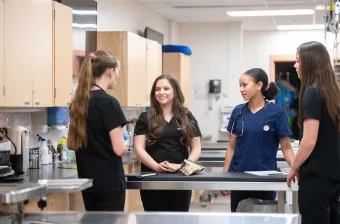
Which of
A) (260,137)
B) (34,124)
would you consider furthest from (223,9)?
(260,137)

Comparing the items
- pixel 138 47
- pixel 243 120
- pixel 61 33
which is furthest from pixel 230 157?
pixel 138 47

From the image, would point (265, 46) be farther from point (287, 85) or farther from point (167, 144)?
point (167, 144)

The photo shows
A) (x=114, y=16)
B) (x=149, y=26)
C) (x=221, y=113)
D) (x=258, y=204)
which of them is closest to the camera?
(x=258, y=204)

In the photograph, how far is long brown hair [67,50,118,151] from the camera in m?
3.21

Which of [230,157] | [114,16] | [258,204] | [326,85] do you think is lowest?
[258,204]

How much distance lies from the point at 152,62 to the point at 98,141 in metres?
3.79

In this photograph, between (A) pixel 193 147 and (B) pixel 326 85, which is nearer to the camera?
(B) pixel 326 85

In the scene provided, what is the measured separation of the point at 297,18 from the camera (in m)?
9.34

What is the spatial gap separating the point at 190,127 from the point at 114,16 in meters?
3.35

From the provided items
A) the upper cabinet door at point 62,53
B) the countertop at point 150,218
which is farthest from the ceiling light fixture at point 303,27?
the countertop at point 150,218

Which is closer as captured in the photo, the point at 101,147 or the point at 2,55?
the point at 101,147

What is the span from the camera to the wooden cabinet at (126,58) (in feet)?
19.4

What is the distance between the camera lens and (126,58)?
592cm

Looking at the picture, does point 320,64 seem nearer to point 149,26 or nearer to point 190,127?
point 190,127
